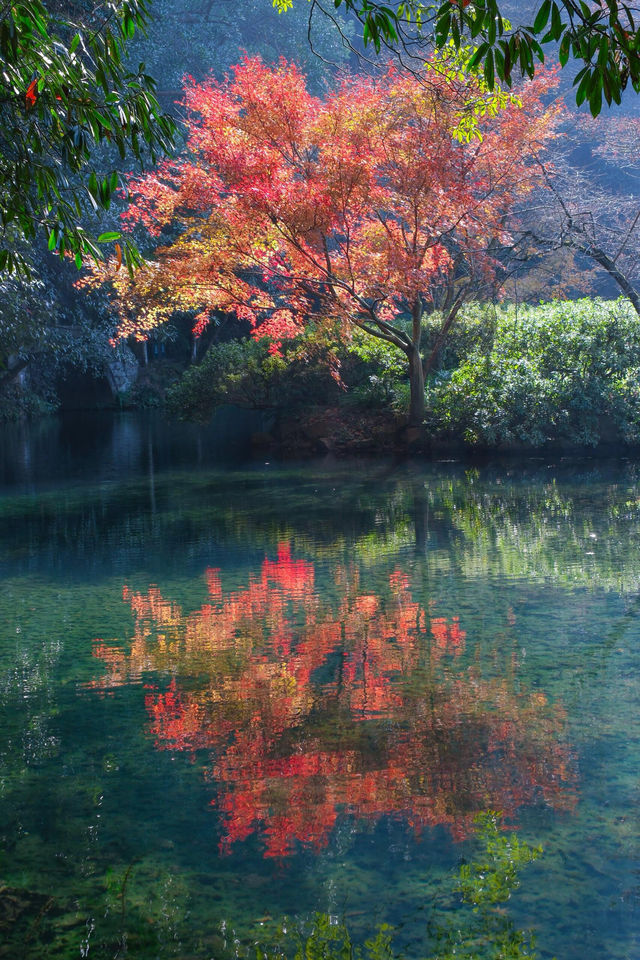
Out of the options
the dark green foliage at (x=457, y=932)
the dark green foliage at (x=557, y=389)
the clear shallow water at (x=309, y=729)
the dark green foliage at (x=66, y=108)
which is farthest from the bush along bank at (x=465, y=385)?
the dark green foliage at (x=457, y=932)

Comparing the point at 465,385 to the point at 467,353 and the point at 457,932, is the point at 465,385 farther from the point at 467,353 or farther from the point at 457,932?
the point at 457,932

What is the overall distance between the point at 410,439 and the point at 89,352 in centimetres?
1351

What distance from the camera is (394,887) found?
2680mm

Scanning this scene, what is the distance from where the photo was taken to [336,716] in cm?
392

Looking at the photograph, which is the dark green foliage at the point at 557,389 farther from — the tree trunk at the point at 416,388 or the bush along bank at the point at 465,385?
the tree trunk at the point at 416,388

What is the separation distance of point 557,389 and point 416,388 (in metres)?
2.21

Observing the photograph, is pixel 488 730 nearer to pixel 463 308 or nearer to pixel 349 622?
pixel 349 622

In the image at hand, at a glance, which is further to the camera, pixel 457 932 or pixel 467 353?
pixel 467 353

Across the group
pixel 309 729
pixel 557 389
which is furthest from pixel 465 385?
pixel 309 729

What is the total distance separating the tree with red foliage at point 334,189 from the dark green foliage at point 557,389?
0.98m

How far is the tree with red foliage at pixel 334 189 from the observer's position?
1138 centimetres

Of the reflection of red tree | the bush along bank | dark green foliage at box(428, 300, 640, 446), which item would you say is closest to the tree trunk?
the bush along bank

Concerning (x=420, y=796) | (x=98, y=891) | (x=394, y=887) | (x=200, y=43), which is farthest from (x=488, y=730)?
(x=200, y=43)

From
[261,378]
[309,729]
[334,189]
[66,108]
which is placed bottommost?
[309,729]
